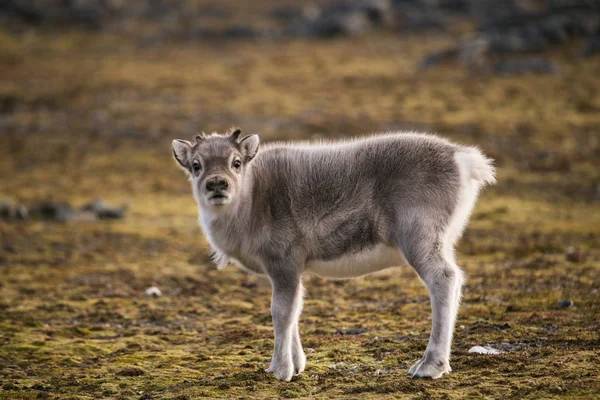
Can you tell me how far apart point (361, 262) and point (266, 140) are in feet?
101

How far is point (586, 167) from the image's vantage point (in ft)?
111

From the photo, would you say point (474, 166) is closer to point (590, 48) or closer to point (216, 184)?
point (216, 184)

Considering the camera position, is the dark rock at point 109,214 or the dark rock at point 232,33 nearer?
the dark rock at point 109,214

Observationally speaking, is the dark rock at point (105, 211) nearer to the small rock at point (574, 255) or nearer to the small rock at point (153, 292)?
the small rock at point (153, 292)

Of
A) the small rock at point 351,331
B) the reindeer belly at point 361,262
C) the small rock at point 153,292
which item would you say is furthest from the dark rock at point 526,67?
the reindeer belly at point 361,262

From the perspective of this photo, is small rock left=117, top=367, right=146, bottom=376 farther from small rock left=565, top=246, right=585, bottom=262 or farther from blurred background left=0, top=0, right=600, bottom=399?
small rock left=565, top=246, right=585, bottom=262

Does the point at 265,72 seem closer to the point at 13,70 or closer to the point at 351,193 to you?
the point at 13,70

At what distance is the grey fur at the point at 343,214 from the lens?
34.1ft

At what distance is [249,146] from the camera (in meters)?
11.2

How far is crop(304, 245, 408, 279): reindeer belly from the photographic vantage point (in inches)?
425

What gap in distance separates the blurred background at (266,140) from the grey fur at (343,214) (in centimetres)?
109

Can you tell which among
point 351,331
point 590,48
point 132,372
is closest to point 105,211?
point 351,331

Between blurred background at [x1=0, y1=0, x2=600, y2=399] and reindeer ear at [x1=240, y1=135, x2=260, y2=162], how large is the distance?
304cm

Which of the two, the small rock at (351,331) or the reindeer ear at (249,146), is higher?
the reindeer ear at (249,146)
